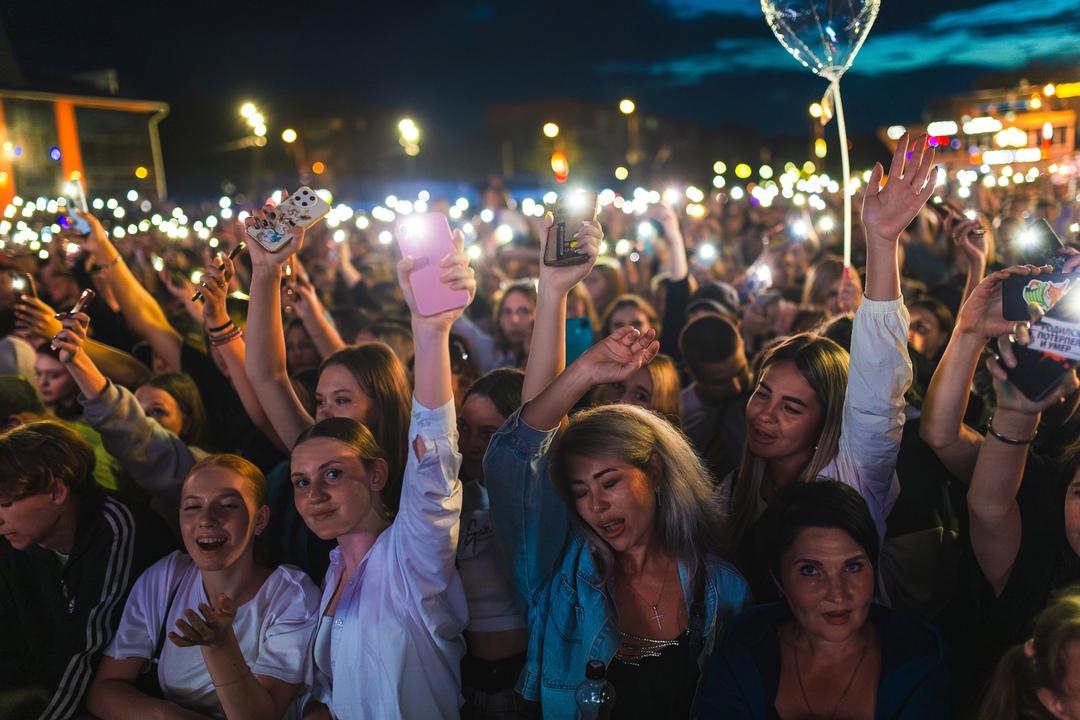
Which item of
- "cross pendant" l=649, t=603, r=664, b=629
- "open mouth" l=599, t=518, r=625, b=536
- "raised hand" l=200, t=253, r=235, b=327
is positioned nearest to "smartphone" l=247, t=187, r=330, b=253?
"raised hand" l=200, t=253, r=235, b=327

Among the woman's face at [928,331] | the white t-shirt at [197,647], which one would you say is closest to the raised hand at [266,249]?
the white t-shirt at [197,647]

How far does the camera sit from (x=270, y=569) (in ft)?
9.38

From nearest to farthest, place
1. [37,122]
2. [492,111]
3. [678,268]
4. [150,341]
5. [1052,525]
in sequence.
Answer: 1. [1052,525]
2. [150,341]
3. [678,268]
4. [37,122]
5. [492,111]

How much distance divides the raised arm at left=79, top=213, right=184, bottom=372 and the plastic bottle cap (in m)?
3.55

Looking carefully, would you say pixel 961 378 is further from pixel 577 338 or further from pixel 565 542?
pixel 577 338

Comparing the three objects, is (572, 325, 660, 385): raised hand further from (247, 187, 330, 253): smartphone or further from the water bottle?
(247, 187, 330, 253): smartphone

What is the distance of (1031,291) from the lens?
2049 mm

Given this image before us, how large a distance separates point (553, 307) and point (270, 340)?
49.3 inches

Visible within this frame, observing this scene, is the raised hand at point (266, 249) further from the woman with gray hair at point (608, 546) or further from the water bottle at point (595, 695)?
the water bottle at point (595, 695)

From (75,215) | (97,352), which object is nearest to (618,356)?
(97,352)

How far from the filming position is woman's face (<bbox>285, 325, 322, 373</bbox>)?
4918 millimetres

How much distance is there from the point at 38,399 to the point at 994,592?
388cm

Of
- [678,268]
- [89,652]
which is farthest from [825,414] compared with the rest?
[678,268]

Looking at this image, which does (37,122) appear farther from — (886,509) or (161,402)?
(886,509)
